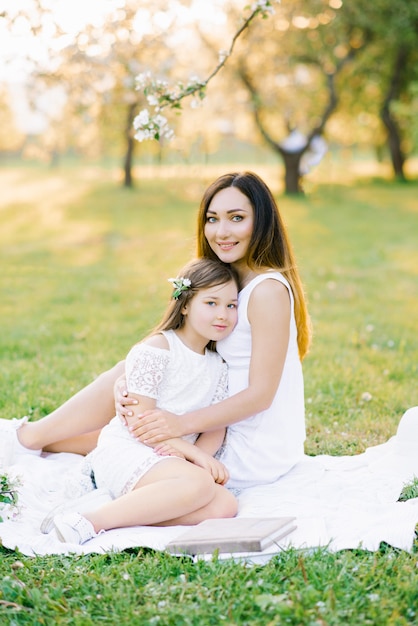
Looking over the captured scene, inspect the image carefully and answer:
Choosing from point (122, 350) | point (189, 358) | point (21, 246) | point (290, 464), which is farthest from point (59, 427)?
point (21, 246)

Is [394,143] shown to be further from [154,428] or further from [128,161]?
[154,428]

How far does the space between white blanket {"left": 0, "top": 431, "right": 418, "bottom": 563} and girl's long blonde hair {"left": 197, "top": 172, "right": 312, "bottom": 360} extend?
77cm

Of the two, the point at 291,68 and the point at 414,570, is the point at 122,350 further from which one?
the point at 291,68

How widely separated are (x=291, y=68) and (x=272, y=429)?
16927 mm

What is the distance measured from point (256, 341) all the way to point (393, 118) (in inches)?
800

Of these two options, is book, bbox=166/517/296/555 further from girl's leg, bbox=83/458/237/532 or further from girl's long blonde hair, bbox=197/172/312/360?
girl's long blonde hair, bbox=197/172/312/360

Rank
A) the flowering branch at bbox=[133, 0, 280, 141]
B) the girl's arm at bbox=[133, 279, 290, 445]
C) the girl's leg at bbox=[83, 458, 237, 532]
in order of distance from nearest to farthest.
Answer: the girl's leg at bbox=[83, 458, 237, 532], the girl's arm at bbox=[133, 279, 290, 445], the flowering branch at bbox=[133, 0, 280, 141]

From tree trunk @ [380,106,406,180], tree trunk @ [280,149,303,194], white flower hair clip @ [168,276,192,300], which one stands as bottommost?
white flower hair clip @ [168,276,192,300]

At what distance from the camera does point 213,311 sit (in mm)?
3443

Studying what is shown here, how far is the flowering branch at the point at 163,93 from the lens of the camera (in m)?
3.94

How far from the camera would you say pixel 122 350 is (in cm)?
615

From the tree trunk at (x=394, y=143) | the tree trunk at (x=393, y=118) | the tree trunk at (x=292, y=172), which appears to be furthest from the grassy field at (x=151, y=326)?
the tree trunk at (x=394, y=143)

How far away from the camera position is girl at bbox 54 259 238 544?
3.15 metres

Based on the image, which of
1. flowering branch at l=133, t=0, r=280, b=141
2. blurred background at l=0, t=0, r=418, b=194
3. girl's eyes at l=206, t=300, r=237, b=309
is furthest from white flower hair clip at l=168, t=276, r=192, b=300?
blurred background at l=0, t=0, r=418, b=194
